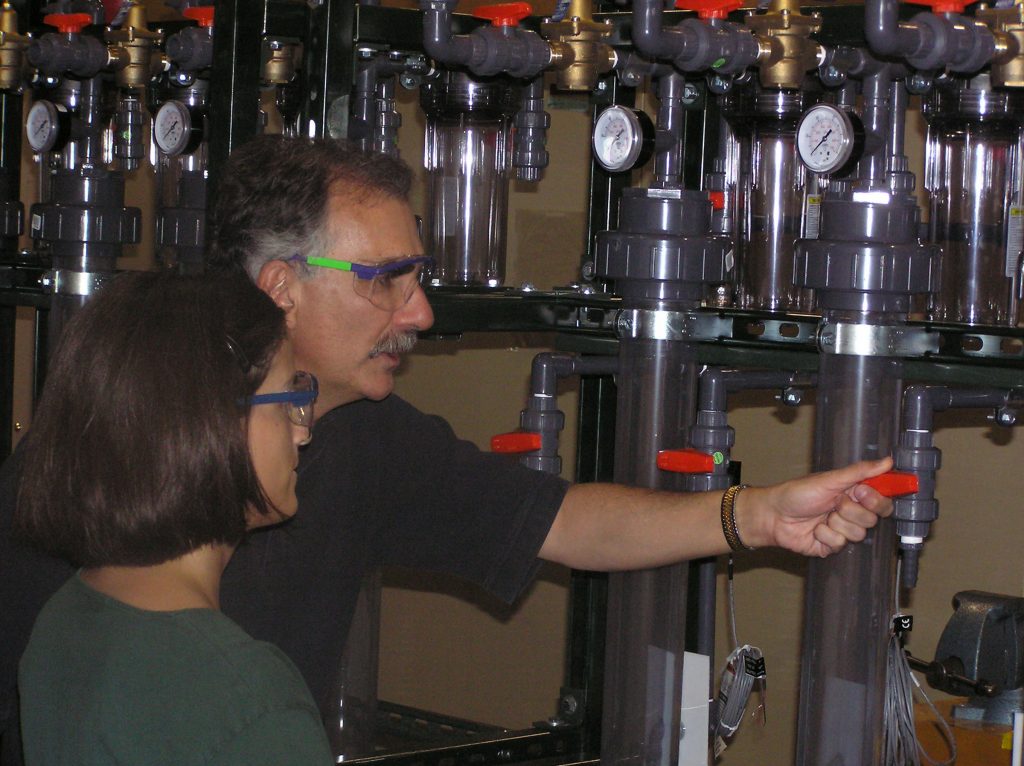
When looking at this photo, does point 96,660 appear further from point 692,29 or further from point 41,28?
point 41,28

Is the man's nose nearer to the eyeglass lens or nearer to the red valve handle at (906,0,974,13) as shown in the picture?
the eyeglass lens

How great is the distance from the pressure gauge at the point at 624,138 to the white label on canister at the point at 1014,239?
1.49 feet

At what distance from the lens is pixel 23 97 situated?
10.3 feet

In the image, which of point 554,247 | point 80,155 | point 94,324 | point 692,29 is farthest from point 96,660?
point 554,247

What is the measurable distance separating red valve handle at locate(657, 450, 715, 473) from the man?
0.04 metres

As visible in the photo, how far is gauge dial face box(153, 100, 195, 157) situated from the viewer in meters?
2.40

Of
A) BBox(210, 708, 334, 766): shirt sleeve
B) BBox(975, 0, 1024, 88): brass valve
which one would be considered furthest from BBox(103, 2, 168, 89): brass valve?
BBox(210, 708, 334, 766): shirt sleeve

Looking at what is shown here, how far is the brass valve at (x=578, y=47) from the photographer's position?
71.5 inches

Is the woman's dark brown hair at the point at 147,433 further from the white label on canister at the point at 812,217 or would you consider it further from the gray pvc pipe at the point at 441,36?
the white label on canister at the point at 812,217

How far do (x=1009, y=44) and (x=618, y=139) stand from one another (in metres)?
0.51

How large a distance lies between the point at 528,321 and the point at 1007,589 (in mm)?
1125

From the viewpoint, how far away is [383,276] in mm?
1660

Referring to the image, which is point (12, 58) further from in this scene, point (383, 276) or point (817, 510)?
point (817, 510)

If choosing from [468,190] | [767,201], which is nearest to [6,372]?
[468,190]
